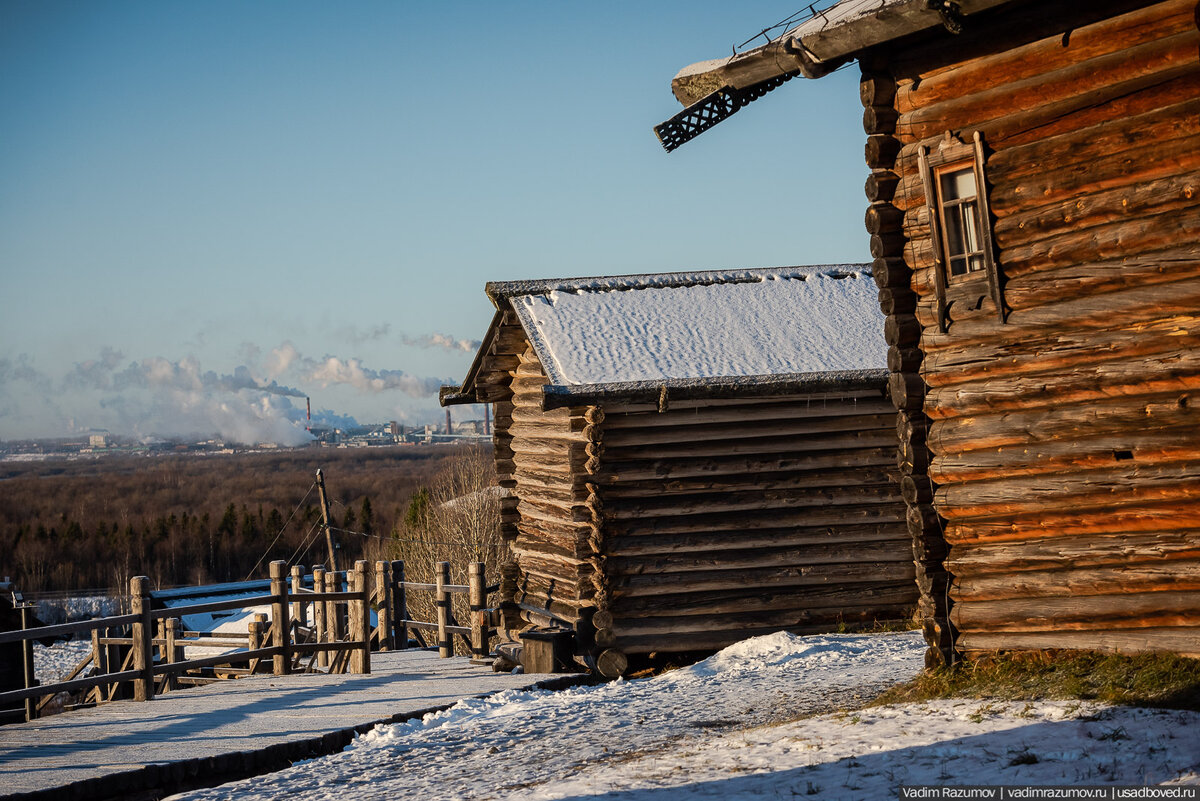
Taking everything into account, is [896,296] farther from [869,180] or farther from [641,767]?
[641,767]

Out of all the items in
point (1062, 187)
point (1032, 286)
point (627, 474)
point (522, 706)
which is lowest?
point (522, 706)

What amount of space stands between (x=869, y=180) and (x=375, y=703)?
7280mm

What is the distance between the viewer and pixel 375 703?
1219cm

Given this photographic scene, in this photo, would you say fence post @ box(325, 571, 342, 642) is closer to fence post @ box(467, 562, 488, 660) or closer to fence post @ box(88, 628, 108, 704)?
fence post @ box(467, 562, 488, 660)

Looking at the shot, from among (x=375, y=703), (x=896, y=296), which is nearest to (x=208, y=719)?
(x=375, y=703)

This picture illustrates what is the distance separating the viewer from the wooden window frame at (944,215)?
30.2 ft

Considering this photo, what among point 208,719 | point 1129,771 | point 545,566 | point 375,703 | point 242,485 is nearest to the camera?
point 1129,771

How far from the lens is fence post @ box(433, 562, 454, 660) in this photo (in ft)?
59.2

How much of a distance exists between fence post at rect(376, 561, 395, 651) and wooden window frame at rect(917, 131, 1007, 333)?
466 inches

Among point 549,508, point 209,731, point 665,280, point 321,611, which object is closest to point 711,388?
point 549,508

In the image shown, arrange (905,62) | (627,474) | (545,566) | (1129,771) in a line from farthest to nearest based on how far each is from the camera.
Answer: (545,566) < (627,474) < (905,62) < (1129,771)

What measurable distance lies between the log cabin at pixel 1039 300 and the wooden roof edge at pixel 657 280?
7123 mm

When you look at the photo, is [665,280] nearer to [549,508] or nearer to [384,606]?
[549,508]

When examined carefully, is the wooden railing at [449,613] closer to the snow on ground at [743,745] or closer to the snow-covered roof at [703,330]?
the snow-covered roof at [703,330]
